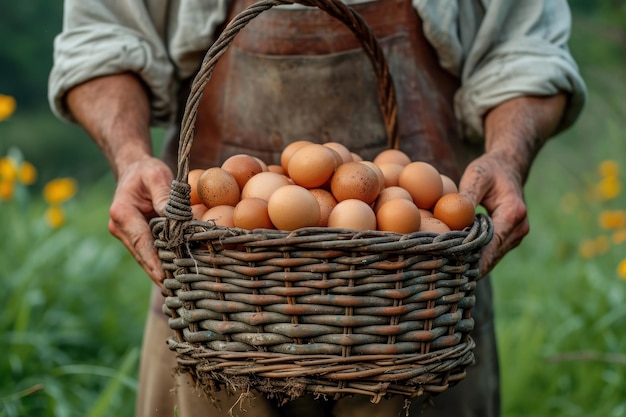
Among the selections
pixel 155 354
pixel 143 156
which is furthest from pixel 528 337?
pixel 143 156

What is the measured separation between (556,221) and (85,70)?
3.87 metres

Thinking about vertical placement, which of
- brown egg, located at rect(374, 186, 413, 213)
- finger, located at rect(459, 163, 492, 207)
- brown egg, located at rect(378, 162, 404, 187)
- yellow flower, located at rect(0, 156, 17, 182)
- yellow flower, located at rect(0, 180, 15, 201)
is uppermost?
brown egg, located at rect(374, 186, 413, 213)

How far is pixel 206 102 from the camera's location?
2.33 metres

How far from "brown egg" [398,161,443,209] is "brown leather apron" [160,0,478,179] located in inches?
16.9

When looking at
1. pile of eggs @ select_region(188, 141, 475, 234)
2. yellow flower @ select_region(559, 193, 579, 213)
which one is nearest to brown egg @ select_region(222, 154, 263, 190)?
pile of eggs @ select_region(188, 141, 475, 234)

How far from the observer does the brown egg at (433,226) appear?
1728mm

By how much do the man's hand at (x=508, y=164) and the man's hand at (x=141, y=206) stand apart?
64 cm

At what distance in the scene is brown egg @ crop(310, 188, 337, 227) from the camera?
5.67 ft

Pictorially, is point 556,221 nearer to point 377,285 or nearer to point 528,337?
point 528,337

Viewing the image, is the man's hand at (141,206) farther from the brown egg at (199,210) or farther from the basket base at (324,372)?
the basket base at (324,372)

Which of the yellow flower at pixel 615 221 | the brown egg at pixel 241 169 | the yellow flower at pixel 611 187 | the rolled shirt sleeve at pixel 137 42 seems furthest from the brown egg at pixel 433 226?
the yellow flower at pixel 611 187

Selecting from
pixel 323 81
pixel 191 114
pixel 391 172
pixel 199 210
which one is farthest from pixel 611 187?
pixel 191 114

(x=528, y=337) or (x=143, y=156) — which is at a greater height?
(x=143, y=156)

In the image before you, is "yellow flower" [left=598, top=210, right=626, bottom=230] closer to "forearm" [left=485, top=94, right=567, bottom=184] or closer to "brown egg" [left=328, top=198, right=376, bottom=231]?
"forearm" [left=485, top=94, right=567, bottom=184]
